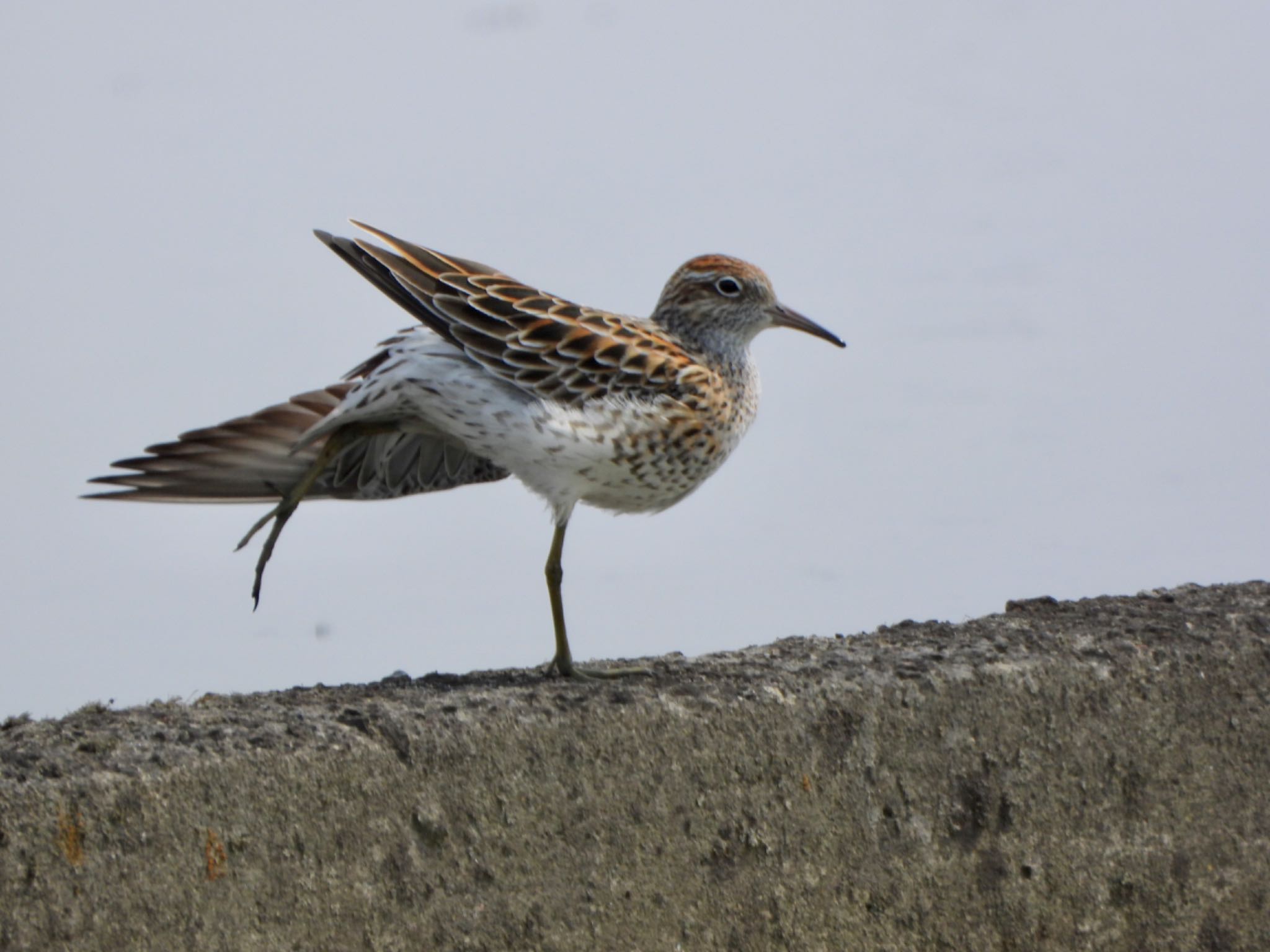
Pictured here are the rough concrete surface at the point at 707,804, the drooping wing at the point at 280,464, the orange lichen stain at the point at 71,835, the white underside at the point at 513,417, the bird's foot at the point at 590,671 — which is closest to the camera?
the orange lichen stain at the point at 71,835

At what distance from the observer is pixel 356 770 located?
3.77 m

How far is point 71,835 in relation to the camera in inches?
133

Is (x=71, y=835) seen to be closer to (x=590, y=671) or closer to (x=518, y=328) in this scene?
(x=590, y=671)

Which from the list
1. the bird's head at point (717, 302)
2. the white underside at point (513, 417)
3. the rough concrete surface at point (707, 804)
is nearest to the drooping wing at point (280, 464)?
the white underside at point (513, 417)

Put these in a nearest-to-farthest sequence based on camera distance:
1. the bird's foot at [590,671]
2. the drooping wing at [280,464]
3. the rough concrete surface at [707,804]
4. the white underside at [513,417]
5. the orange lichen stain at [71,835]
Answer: the orange lichen stain at [71,835] < the rough concrete surface at [707,804] < the bird's foot at [590,671] < the white underside at [513,417] < the drooping wing at [280,464]

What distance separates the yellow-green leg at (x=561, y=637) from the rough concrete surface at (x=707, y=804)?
0.49ft

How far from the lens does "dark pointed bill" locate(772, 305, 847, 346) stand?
5.87m

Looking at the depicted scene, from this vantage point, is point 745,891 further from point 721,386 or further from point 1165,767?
point 721,386

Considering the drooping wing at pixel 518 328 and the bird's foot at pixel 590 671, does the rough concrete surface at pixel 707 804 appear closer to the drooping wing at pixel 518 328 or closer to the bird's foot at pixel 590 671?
the bird's foot at pixel 590 671

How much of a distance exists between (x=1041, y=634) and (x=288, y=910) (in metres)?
2.45

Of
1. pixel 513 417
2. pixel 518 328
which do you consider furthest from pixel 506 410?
pixel 518 328

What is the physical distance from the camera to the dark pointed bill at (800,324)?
587 cm

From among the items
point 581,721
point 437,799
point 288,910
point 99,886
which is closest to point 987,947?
point 581,721

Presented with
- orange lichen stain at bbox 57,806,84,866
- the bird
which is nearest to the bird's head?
the bird
